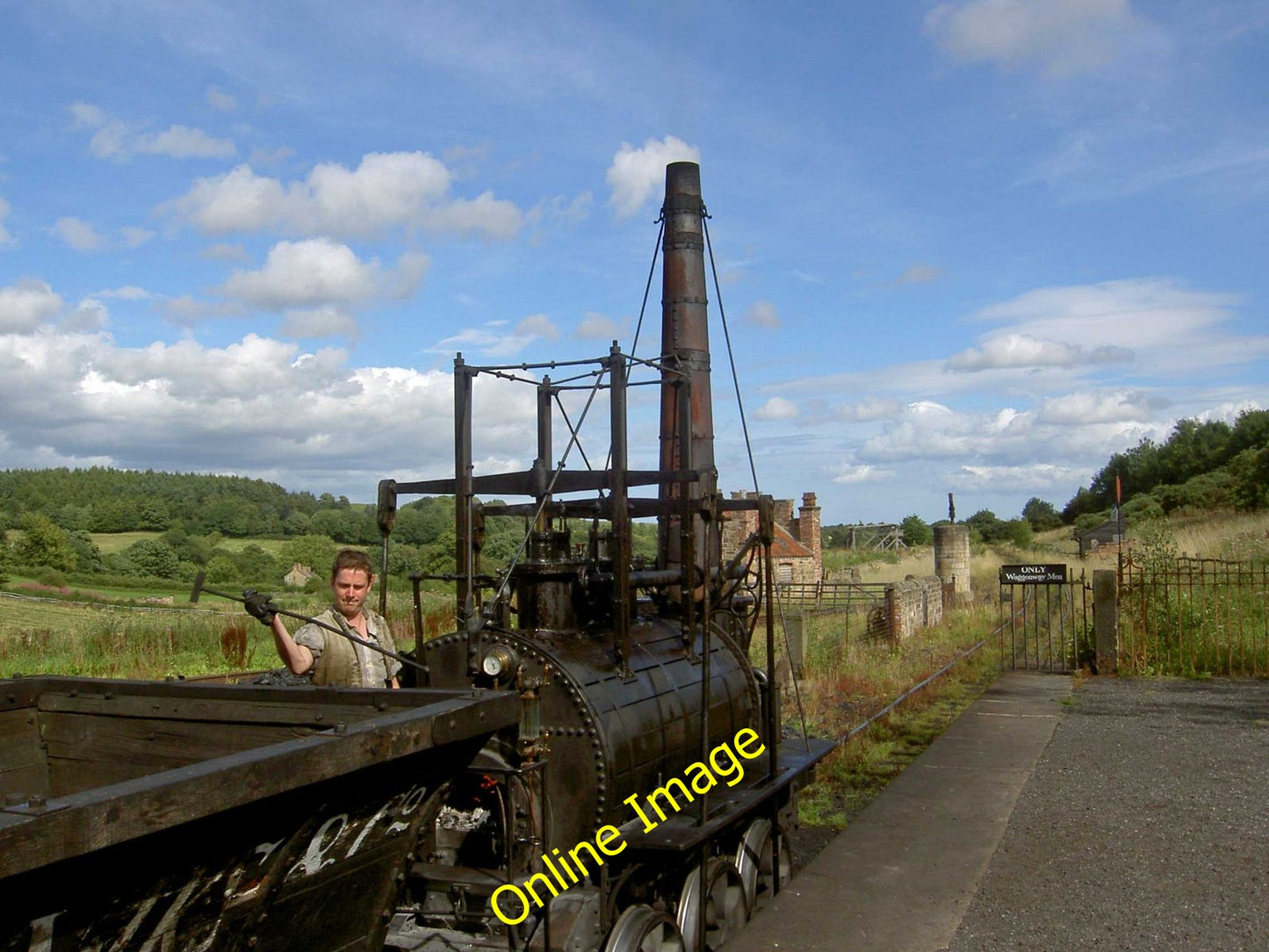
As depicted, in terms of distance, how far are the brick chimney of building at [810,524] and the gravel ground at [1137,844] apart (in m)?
23.5

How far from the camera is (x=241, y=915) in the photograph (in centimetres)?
A: 309

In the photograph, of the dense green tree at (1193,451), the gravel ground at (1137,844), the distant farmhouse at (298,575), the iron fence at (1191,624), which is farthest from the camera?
the dense green tree at (1193,451)

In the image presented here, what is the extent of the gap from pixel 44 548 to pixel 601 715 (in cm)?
4813

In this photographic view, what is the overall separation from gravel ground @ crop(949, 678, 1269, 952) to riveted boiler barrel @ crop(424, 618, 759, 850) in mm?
1893

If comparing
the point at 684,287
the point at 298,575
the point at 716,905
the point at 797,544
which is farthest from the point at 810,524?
the point at 716,905

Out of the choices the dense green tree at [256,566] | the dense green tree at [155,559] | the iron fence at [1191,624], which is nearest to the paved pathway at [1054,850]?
the iron fence at [1191,624]

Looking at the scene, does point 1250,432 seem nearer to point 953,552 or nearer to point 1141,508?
point 1141,508

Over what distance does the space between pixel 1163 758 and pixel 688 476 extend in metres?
7.08

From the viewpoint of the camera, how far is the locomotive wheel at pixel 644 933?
17.1ft

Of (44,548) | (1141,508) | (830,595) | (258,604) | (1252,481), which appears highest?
(1252,481)

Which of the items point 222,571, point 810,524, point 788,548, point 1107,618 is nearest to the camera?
point 1107,618

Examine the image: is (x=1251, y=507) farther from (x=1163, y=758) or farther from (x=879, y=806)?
(x=879, y=806)

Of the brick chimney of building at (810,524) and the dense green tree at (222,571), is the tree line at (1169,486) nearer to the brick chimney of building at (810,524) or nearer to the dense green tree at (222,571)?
the brick chimney of building at (810,524)

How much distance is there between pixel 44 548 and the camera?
4662 centimetres
